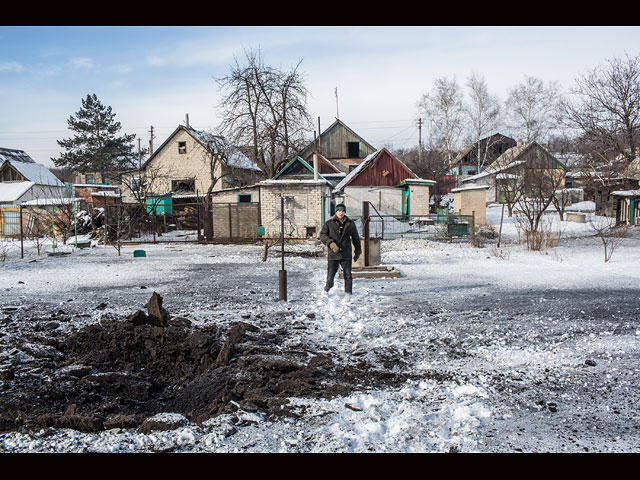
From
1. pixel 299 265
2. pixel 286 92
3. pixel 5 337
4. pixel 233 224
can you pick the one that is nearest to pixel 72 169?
pixel 286 92

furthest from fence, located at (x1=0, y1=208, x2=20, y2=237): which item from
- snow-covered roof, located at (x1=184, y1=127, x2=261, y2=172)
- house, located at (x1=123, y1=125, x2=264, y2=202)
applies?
snow-covered roof, located at (x1=184, y1=127, x2=261, y2=172)

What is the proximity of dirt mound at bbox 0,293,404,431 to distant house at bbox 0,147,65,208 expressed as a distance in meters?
37.3

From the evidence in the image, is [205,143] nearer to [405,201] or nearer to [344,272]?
[405,201]

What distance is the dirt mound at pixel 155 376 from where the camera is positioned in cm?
418

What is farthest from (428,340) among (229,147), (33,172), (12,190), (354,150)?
(33,172)

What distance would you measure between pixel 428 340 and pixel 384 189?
84.1 feet

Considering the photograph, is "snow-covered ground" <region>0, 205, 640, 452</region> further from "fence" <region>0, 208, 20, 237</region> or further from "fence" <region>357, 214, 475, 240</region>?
"fence" <region>0, 208, 20, 237</region>

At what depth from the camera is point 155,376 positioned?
5281 mm

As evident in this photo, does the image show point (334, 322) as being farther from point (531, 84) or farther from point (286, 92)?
point (531, 84)

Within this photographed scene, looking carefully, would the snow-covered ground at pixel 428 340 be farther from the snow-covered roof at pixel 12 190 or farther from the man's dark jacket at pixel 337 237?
the snow-covered roof at pixel 12 190

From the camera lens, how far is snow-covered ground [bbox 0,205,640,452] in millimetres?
3568

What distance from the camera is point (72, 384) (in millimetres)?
4801

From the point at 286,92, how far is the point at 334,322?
3063cm

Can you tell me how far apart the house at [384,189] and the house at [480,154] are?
22.6 meters
